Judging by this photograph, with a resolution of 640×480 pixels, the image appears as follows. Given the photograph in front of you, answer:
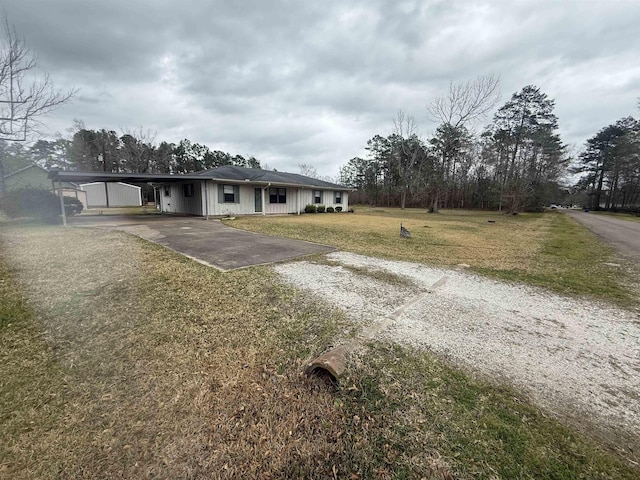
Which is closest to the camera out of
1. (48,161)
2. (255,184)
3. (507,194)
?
(255,184)

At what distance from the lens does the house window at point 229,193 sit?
598 inches

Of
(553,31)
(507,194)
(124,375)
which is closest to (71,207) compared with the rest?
(124,375)

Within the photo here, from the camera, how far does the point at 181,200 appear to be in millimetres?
16859

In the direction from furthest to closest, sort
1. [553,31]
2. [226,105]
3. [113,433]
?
1. [226,105]
2. [553,31]
3. [113,433]

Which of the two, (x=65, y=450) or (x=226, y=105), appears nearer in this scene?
(x=65, y=450)

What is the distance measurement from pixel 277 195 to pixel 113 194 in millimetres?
21461

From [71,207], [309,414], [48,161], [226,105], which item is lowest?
[309,414]

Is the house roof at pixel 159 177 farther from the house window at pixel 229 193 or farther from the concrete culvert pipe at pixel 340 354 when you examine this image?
the concrete culvert pipe at pixel 340 354

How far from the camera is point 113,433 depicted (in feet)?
5.10

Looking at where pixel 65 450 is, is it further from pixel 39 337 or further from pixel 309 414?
pixel 39 337

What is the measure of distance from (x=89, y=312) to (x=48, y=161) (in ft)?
150

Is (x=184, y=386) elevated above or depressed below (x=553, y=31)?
below

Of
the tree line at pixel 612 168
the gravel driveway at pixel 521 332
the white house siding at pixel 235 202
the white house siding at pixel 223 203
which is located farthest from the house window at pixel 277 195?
the tree line at pixel 612 168

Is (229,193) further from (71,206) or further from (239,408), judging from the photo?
(239,408)
